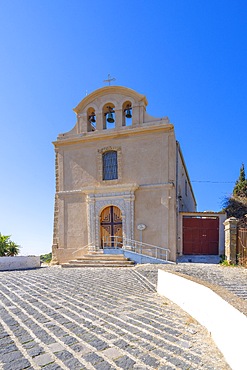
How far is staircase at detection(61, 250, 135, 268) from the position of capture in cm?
1152

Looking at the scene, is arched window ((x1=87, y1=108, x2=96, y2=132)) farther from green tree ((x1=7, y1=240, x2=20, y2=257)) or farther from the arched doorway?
green tree ((x1=7, y1=240, x2=20, y2=257))

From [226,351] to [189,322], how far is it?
1120mm

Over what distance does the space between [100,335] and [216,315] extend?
4.60 feet

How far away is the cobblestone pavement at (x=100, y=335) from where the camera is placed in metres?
2.46

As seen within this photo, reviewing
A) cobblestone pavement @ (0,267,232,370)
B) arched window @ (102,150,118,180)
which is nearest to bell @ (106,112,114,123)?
arched window @ (102,150,118,180)

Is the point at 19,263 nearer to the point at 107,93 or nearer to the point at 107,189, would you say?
the point at 107,189

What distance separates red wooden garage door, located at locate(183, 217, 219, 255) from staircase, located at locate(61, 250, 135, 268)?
4.73 metres

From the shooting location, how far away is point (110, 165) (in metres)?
14.5

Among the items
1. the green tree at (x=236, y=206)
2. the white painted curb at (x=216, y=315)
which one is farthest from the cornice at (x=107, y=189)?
the white painted curb at (x=216, y=315)

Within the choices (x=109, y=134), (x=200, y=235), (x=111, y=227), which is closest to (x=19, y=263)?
(x=111, y=227)

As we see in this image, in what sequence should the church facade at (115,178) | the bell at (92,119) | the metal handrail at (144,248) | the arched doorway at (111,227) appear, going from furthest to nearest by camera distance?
the bell at (92,119) < the arched doorway at (111,227) < the church facade at (115,178) < the metal handrail at (144,248)

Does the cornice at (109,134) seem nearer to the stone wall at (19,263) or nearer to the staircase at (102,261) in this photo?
the staircase at (102,261)

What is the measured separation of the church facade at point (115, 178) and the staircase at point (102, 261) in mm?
1228

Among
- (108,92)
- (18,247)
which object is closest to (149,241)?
(18,247)
